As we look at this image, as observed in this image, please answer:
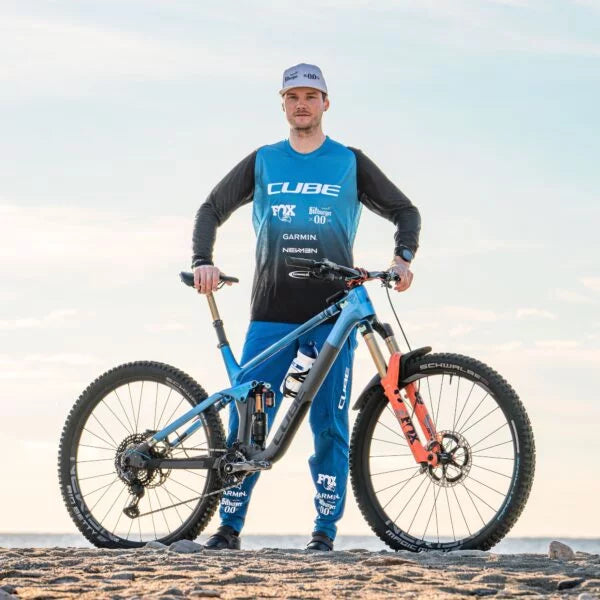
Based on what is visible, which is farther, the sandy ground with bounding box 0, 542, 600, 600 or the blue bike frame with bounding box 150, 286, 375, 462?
the blue bike frame with bounding box 150, 286, 375, 462

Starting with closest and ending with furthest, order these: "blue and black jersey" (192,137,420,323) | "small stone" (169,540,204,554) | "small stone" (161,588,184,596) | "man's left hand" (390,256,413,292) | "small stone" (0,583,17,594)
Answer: "small stone" (161,588,184,596) < "small stone" (0,583,17,594) < "small stone" (169,540,204,554) < "man's left hand" (390,256,413,292) < "blue and black jersey" (192,137,420,323)

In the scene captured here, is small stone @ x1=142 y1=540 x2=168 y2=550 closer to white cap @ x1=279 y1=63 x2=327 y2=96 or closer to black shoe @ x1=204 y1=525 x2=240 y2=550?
black shoe @ x1=204 y1=525 x2=240 y2=550

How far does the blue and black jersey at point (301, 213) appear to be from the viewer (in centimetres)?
732

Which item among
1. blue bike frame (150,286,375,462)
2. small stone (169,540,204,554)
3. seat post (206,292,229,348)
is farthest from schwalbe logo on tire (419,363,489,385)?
small stone (169,540,204,554)

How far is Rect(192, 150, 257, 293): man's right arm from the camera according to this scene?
7.60 metres

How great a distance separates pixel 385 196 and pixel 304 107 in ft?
2.49

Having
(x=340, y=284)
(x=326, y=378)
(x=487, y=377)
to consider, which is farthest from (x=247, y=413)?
(x=487, y=377)

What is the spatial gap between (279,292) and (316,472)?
3.65 ft

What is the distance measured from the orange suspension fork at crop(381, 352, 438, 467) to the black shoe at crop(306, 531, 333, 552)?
0.82 meters

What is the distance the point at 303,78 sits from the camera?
738cm

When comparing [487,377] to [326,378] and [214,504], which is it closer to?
[326,378]

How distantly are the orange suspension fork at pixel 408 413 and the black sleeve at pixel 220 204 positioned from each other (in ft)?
4.68

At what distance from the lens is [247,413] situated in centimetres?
721

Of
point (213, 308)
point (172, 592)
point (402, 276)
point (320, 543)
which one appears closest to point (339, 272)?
point (402, 276)
